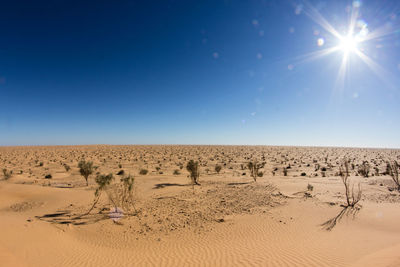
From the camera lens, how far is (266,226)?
7246mm

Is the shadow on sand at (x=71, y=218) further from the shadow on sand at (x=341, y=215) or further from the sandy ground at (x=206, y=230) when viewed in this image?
the shadow on sand at (x=341, y=215)

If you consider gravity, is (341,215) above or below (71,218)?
above

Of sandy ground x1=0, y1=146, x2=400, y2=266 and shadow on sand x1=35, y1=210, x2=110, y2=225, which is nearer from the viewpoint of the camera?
sandy ground x1=0, y1=146, x2=400, y2=266

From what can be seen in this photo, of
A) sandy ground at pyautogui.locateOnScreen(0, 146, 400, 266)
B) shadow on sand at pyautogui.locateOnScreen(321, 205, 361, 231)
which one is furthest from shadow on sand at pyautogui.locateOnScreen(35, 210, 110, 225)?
shadow on sand at pyautogui.locateOnScreen(321, 205, 361, 231)

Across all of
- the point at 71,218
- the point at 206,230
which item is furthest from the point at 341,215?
the point at 71,218

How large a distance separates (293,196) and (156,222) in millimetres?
7509

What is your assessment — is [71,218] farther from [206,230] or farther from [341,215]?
[341,215]

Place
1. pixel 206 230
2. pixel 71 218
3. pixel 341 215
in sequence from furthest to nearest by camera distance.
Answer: pixel 71 218, pixel 341 215, pixel 206 230

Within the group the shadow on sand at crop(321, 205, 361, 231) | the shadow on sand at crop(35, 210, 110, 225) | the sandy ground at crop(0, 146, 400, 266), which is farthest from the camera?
the shadow on sand at crop(35, 210, 110, 225)

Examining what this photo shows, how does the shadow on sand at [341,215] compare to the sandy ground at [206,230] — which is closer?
the sandy ground at [206,230]

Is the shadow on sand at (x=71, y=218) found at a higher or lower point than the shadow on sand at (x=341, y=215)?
lower

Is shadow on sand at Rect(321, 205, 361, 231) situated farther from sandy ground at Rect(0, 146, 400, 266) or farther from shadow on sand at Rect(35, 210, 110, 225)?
shadow on sand at Rect(35, 210, 110, 225)

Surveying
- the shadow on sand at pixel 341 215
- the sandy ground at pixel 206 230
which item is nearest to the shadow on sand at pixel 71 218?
the sandy ground at pixel 206 230

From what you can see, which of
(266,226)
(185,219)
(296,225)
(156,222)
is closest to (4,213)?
(156,222)
